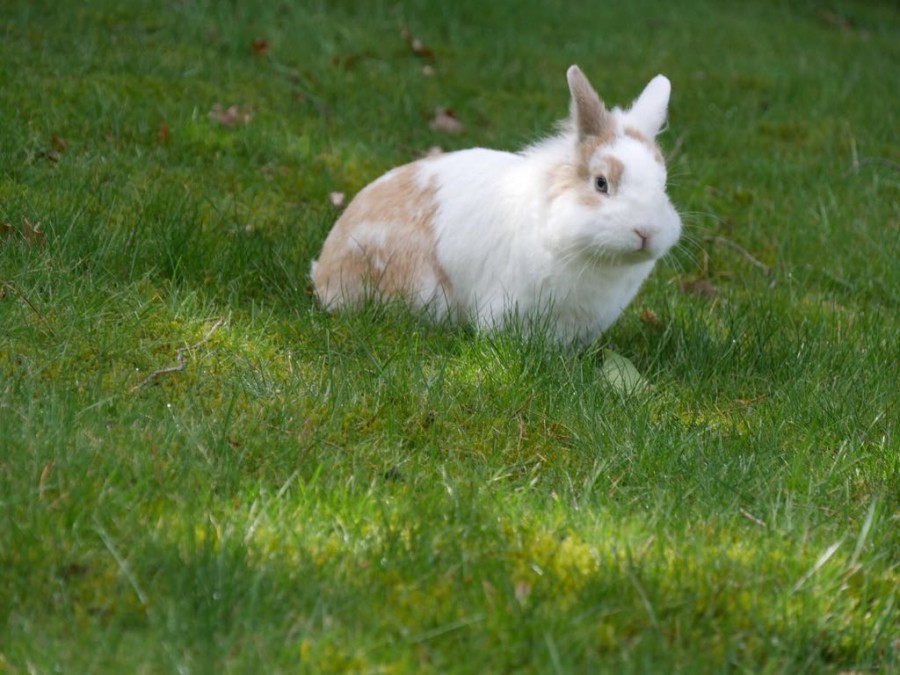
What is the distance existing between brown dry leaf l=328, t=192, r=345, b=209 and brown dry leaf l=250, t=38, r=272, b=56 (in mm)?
1713

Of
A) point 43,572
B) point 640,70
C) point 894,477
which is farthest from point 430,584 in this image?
point 640,70

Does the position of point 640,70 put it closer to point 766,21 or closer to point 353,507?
point 766,21

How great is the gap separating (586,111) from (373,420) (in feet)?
4.13

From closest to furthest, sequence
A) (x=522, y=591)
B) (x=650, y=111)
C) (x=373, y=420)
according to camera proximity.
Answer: (x=522, y=591) → (x=373, y=420) → (x=650, y=111)

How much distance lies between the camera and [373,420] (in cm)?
320

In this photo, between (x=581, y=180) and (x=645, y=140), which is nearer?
(x=581, y=180)

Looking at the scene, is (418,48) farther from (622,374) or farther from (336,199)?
(622,374)

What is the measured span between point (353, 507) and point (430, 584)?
324 millimetres

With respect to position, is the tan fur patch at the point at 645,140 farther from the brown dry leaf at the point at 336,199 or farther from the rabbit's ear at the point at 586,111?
the brown dry leaf at the point at 336,199

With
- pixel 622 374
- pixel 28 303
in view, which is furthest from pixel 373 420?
pixel 28 303

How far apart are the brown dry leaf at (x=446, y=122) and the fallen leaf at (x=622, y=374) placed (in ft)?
8.19

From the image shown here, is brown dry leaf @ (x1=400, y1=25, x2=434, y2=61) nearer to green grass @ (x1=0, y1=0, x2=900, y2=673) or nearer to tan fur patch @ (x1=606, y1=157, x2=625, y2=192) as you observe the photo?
green grass @ (x1=0, y1=0, x2=900, y2=673)

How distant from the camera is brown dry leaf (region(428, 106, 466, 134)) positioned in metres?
6.00

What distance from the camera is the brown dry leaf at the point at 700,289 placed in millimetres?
4668
